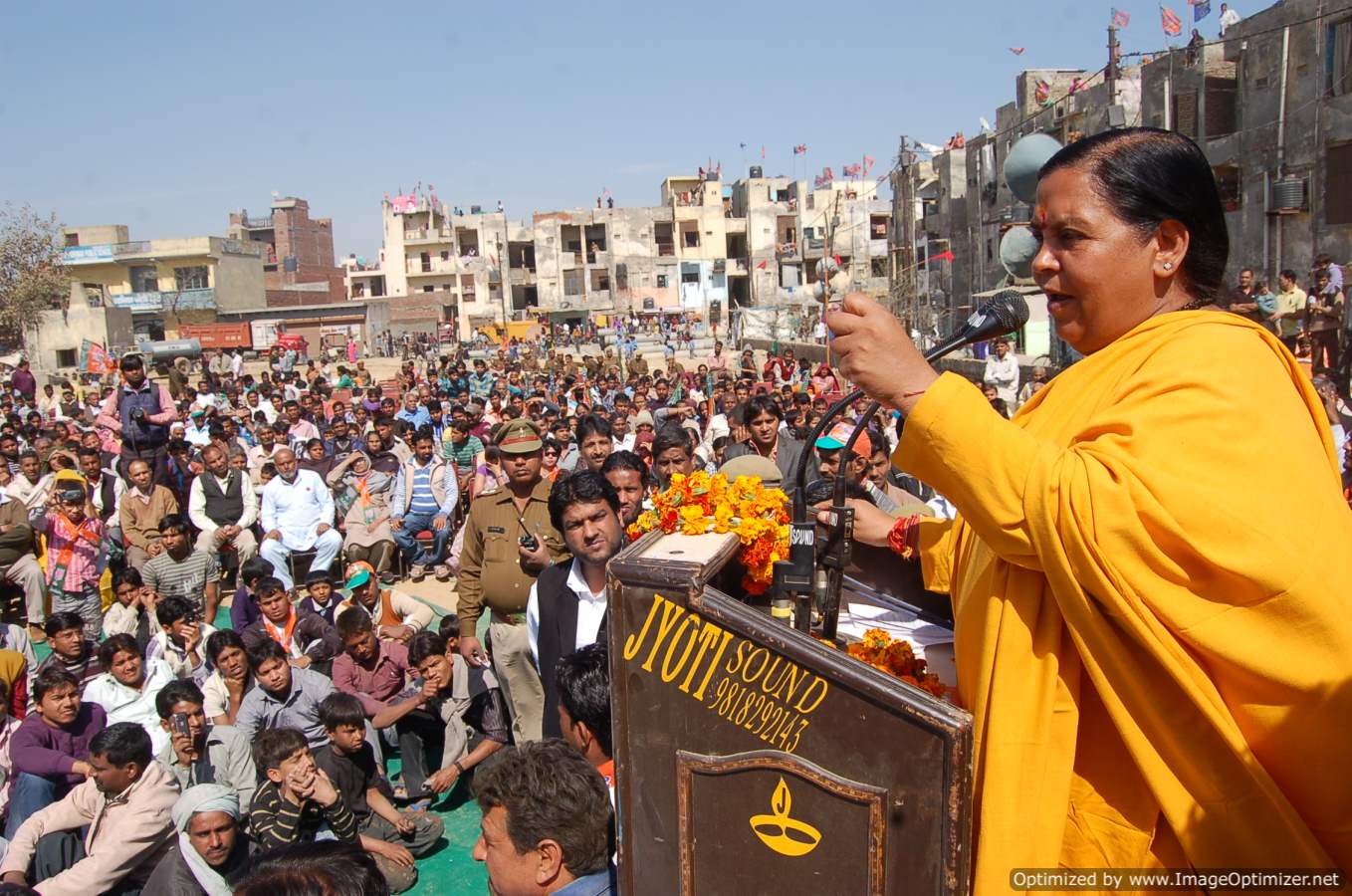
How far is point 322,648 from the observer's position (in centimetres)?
671

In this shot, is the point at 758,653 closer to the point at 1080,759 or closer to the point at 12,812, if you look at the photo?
the point at 1080,759

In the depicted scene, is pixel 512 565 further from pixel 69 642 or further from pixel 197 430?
pixel 197 430

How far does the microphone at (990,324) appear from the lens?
1.78 metres

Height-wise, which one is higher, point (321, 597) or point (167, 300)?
point (167, 300)

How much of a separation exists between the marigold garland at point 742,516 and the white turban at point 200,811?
3.19 m

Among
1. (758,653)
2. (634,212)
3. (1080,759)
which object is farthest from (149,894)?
(634,212)

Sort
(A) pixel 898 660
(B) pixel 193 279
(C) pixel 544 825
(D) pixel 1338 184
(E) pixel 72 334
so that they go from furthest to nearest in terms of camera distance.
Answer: (B) pixel 193 279 < (E) pixel 72 334 < (D) pixel 1338 184 < (C) pixel 544 825 < (A) pixel 898 660

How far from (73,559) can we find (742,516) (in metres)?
8.84

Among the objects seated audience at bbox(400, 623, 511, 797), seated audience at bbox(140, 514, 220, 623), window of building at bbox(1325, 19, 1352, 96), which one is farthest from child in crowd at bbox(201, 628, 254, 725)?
window of building at bbox(1325, 19, 1352, 96)

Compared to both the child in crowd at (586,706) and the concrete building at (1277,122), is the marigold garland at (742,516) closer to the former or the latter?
the child in crowd at (586,706)

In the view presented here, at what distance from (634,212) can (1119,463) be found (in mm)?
67453

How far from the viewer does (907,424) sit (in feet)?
5.31

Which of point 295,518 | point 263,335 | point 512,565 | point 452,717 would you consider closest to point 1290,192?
point 295,518

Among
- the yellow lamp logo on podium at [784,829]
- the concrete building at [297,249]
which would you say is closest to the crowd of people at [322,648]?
the yellow lamp logo on podium at [784,829]
